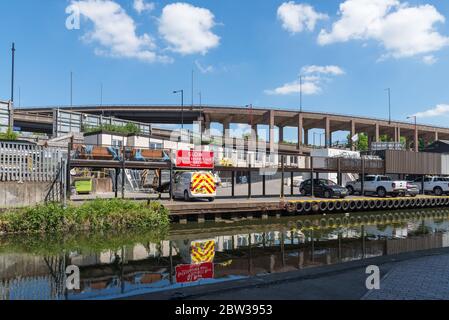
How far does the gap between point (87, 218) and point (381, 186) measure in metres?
24.9

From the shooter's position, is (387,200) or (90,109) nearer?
(387,200)

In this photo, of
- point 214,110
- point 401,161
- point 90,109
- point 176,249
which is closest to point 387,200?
point 401,161

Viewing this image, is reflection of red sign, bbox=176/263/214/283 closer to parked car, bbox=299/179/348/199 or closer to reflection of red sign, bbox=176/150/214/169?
reflection of red sign, bbox=176/150/214/169

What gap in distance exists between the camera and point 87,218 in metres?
16.8

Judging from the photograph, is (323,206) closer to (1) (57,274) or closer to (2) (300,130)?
(1) (57,274)

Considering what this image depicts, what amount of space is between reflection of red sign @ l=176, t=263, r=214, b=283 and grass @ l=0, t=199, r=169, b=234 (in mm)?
6840

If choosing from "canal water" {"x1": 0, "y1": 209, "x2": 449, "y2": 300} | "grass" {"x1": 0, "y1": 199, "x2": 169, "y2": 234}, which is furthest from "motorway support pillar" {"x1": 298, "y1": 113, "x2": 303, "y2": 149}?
"grass" {"x1": 0, "y1": 199, "x2": 169, "y2": 234}

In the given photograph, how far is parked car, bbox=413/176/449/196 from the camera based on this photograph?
38.0m

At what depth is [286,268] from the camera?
11.4m

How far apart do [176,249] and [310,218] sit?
42.1ft

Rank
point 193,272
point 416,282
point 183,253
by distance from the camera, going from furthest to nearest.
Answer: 1. point 183,253
2. point 193,272
3. point 416,282

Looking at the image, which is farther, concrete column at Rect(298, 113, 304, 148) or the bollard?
concrete column at Rect(298, 113, 304, 148)

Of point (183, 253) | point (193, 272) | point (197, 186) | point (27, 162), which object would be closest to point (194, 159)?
point (197, 186)
